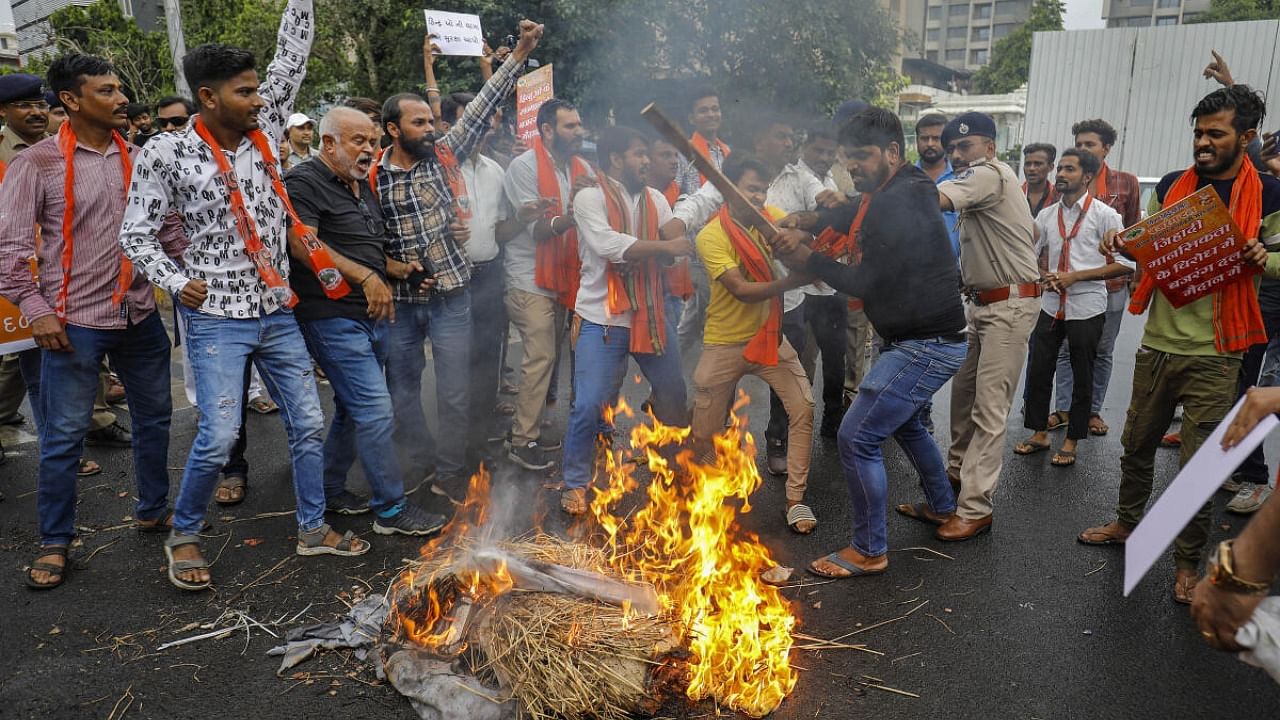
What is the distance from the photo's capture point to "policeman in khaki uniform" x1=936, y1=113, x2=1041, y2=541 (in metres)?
4.40

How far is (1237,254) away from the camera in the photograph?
12.1ft

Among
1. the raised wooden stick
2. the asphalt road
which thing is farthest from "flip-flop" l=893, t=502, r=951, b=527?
the raised wooden stick

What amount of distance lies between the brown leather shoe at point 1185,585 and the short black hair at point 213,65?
4721 mm

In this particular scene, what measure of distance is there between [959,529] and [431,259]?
10.6 feet

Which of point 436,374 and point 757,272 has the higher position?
point 757,272

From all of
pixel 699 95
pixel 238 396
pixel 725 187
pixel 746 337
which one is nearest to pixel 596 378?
pixel 746 337

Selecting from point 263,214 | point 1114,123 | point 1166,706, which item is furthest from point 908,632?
point 1114,123

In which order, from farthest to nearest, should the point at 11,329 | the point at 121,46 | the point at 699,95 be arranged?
the point at 121,46
the point at 699,95
the point at 11,329

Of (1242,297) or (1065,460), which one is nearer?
(1242,297)

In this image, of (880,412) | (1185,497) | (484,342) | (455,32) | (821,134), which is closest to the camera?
(1185,497)

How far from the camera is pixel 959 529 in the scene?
173 inches

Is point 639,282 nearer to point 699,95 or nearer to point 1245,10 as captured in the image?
point 699,95

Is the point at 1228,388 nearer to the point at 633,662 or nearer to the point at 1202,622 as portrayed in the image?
the point at 1202,622

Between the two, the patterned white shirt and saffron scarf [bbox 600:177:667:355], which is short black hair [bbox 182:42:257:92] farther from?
saffron scarf [bbox 600:177:667:355]
